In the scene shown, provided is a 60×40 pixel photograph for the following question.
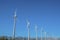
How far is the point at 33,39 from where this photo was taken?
351 feet

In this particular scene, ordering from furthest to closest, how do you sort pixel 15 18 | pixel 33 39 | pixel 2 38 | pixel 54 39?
pixel 54 39
pixel 33 39
pixel 2 38
pixel 15 18

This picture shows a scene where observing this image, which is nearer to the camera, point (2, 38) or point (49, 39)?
point (2, 38)

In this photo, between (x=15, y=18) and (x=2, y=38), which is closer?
(x=15, y=18)

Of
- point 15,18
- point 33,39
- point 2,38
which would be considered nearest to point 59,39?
point 33,39

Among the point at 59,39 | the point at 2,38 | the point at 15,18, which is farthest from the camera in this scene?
the point at 59,39

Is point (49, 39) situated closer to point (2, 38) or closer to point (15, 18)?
point (2, 38)

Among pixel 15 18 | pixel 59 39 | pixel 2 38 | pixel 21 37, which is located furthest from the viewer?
pixel 59 39

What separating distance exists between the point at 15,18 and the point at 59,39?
9529cm

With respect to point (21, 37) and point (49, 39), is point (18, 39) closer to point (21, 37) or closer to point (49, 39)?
point (21, 37)

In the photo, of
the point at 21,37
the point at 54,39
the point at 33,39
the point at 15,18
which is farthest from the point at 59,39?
the point at 15,18

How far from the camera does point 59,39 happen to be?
129750 mm

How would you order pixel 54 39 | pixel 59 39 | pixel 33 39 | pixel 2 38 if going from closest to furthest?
pixel 2 38, pixel 33 39, pixel 54 39, pixel 59 39

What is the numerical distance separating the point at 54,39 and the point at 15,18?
8662 centimetres

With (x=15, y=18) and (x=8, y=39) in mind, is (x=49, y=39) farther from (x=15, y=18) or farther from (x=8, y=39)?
(x=15, y=18)
